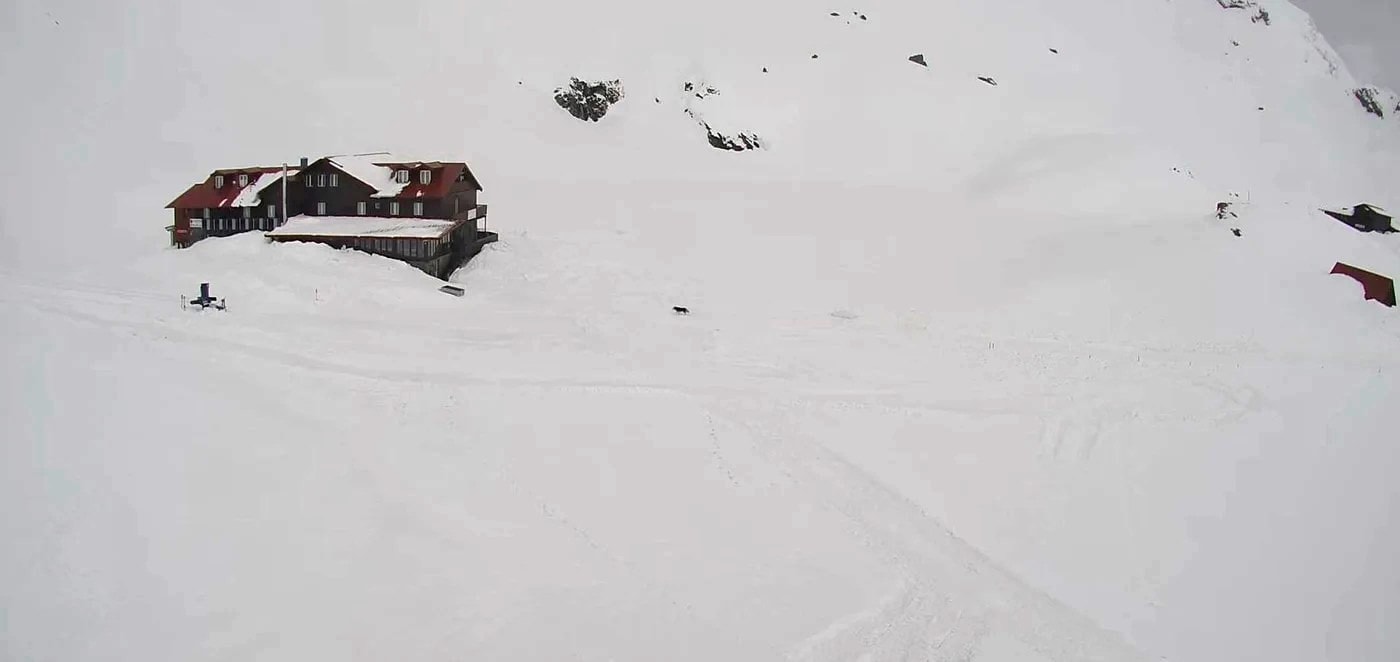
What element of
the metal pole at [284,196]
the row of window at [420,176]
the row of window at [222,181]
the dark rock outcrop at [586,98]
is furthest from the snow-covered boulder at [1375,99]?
the row of window at [222,181]

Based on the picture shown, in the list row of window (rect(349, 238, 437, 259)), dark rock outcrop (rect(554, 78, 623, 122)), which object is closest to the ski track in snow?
row of window (rect(349, 238, 437, 259))

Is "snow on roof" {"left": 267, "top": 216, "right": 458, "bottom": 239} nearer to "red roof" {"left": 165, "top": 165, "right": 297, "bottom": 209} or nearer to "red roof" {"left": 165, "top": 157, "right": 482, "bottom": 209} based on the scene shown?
"red roof" {"left": 165, "top": 157, "right": 482, "bottom": 209}

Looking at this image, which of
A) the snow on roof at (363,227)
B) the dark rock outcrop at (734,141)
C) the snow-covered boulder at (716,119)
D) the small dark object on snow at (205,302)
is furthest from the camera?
the snow-covered boulder at (716,119)

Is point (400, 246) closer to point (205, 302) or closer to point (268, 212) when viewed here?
point (205, 302)

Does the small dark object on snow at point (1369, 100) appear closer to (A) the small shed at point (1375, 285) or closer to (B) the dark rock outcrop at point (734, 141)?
(A) the small shed at point (1375, 285)

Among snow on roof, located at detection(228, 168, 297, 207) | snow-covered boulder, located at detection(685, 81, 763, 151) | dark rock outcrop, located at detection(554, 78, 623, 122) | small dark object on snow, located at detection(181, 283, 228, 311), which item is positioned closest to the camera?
small dark object on snow, located at detection(181, 283, 228, 311)

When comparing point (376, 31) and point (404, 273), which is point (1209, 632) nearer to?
point (404, 273)

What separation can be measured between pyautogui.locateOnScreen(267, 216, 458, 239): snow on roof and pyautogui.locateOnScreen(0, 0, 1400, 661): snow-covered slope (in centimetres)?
175

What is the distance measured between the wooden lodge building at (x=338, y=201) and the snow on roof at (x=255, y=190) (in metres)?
0.04

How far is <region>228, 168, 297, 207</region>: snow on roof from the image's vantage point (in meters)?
34.2

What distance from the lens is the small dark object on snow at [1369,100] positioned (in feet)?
245

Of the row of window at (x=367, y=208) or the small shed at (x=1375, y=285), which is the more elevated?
the small shed at (x=1375, y=285)

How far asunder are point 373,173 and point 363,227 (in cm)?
329

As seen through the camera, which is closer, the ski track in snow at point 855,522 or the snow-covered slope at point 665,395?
the ski track in snow at point 855,522
